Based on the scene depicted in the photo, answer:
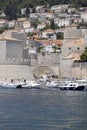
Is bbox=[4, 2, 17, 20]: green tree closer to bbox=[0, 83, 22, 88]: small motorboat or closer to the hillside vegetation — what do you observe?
the hillside vegetation

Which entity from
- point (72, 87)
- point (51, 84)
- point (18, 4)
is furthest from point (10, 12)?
point (72, 87)

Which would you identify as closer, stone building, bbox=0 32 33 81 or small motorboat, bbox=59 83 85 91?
small motorboat, bbox=59 83 85 91

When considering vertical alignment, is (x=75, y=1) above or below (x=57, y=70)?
above

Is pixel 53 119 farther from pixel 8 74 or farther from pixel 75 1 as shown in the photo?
pixel 75 1

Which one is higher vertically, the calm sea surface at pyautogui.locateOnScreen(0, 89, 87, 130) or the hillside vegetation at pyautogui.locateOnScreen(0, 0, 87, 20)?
the hillside vegetation at pyautogui.locateOnScreen(0, 0, 87, 20)

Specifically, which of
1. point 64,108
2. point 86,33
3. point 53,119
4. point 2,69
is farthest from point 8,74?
point 53,119

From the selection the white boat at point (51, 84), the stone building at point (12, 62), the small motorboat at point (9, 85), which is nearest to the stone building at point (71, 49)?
the stone building at point (12, 62)

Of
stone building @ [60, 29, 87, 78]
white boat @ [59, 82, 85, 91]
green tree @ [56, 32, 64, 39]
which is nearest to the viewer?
white boat @ [59, 82, 85, 91]

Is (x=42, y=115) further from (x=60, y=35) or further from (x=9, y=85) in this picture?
(x=60, y=35)

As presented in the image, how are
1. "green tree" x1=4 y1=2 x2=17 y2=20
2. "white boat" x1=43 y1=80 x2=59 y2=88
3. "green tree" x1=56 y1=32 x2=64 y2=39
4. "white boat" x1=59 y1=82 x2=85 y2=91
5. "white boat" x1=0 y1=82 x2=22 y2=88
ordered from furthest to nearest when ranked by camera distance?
"green tree" x1=4 y1=2 x2=17 y2=20, "green tree" x1=56 y1=32 x2=64 y2=39, "white boat" x1=43 y1=80 x2=59 y2=88, "white boat" x1=0 y1=82 x2=22 y2=88, "white boat" x1=59 y1=82 x2=85 y2=91

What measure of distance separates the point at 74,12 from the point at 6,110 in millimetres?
93241

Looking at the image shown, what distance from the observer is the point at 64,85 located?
64688mm

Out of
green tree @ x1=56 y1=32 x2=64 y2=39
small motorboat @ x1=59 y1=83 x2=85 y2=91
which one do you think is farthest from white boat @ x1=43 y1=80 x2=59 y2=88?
green tree @ x1=56 y1=32 x2=64 y2=39

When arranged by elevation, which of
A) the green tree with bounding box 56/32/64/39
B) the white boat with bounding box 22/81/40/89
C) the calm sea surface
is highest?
the green tree with bounding box 56/32/64/39
